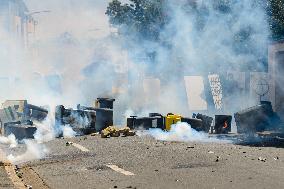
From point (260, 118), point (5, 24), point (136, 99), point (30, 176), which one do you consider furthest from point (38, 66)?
point (30, 176)

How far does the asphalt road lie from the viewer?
384 inches

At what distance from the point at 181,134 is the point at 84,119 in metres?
4.20

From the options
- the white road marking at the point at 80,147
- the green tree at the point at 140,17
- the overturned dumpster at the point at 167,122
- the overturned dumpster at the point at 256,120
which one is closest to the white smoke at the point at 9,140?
the white road marking at the point at 80,147

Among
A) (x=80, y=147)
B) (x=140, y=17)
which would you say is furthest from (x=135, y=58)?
(x=80, y=147)

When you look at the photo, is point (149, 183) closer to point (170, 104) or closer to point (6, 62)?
point (170, 104)


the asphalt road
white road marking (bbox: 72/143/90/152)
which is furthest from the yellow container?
white road marking (bbox: 72/143/90/152)

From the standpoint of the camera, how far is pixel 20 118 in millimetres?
22094

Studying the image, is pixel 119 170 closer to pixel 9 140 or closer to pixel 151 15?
pixel 9 140

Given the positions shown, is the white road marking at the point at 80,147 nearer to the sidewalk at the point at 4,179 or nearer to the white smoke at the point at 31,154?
the white smoke at the point at 31,154

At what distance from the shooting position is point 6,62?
1984 inches

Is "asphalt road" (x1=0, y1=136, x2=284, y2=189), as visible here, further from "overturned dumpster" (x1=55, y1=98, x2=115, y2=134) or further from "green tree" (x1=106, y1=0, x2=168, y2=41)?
"green tree" (x1=106, y1=0, x2=168, y2=41)

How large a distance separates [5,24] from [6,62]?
4296mm

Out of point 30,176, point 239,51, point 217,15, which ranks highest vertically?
point 217,15

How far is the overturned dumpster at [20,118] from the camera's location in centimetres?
1872
